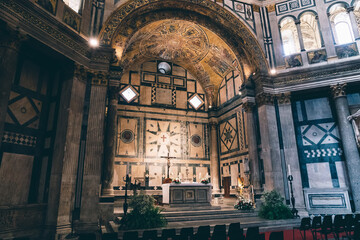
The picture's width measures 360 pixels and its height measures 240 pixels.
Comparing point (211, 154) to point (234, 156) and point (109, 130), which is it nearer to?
point (234, 156)

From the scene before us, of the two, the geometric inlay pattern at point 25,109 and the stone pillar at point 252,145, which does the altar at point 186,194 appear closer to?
the stone pillar at point 252,145

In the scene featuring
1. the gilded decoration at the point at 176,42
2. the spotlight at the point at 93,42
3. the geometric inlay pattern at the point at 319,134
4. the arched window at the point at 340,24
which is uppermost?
the gilded decoration at the point at 176,42

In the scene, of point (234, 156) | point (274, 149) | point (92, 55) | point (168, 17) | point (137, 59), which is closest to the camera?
point (92, 55)

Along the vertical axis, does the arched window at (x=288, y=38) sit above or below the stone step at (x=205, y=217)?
above

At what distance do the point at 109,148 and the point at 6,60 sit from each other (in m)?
5.93

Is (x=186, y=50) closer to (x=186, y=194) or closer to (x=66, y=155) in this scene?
→ (x=186, y=194)

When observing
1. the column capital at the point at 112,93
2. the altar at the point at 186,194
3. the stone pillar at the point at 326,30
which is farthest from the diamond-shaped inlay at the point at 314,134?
the column capital at the point at 112,93

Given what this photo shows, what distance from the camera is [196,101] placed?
2227 centimetres

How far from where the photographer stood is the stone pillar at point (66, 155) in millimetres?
9219

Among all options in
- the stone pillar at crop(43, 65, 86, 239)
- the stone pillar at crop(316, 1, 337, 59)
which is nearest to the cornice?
the stone pillar at crop(43, 65, 86, 239)

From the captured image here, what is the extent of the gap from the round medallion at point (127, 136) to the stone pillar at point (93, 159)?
7.54 meters

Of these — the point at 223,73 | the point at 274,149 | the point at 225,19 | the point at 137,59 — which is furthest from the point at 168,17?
the point at 274,149

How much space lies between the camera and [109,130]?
12.9m

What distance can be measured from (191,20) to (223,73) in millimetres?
6593
